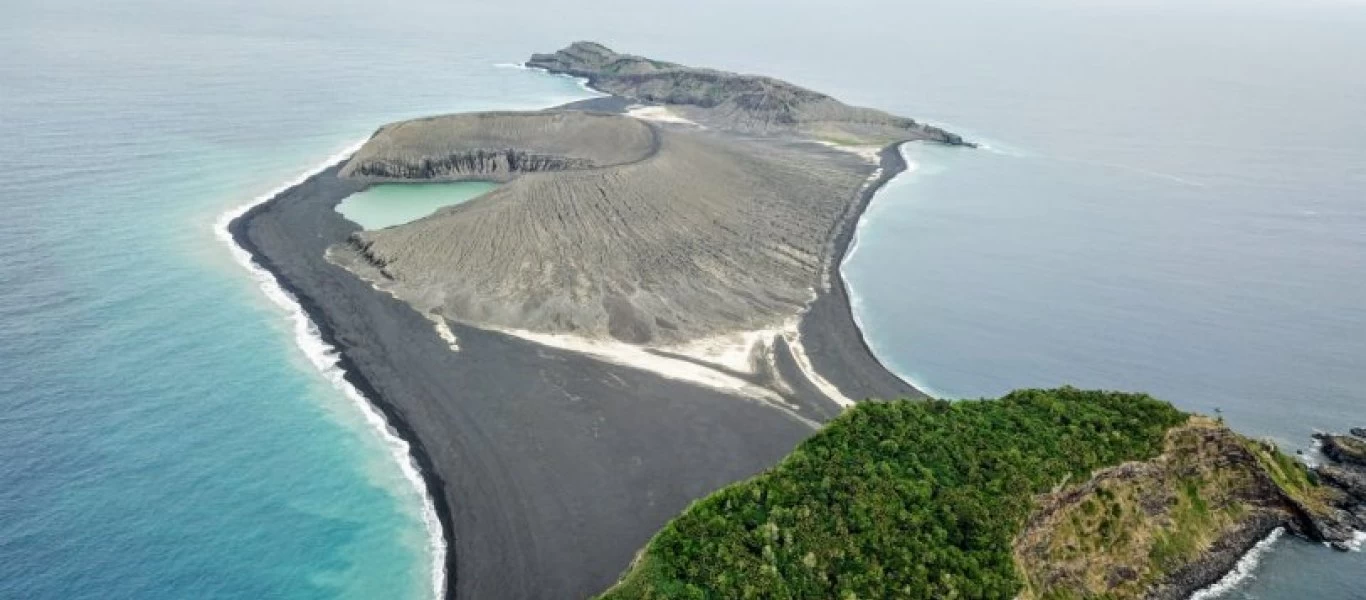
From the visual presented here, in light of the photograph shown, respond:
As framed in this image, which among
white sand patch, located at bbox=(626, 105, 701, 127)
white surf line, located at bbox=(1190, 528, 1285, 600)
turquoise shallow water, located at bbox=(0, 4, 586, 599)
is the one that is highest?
white sand patch, located at bbox=(626, 105, 701, 127)

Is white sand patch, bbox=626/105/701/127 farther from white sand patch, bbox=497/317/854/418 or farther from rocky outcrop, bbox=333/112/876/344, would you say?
white sand patch, bbox=497/317/854/418

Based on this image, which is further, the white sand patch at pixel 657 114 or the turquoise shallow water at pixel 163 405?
the white sand patch at pixel 657 114

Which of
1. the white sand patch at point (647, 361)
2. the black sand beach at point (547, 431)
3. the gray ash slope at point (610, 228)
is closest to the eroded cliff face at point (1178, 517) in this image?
the black sand beach at point (547, 431)

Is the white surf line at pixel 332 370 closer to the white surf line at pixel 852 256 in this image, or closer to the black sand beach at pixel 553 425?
the black sand beach at pixel 553 425

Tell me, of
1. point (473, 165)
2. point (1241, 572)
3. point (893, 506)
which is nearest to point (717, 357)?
point (893, 506)

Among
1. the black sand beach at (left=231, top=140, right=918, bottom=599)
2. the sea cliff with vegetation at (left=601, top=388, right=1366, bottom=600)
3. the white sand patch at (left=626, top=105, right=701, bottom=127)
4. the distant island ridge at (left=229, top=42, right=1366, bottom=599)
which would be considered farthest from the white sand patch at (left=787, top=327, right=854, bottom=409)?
the white sand patch at (left=626, top=105, right=701, bottom=127)

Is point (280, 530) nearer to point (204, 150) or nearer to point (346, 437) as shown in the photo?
point (346, 437)
